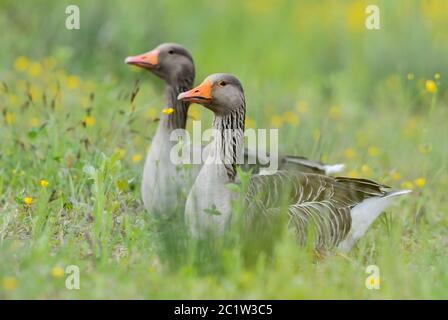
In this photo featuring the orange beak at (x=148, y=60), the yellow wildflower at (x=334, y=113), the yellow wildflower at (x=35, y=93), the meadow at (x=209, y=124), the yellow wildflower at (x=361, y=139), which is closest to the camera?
the meadow at (x=209, y=124)

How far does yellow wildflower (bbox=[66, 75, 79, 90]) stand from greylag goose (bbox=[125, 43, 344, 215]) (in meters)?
2.88

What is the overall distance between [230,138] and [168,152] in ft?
2.88

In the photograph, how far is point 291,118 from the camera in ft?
31.1

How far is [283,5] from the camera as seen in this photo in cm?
1404

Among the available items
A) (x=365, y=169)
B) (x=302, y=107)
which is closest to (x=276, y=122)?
(x=302, y=107)

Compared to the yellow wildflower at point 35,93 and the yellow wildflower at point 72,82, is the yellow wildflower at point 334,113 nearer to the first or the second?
the yellow wildflower at point 72,82

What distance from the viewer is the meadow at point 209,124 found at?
501 centimetres

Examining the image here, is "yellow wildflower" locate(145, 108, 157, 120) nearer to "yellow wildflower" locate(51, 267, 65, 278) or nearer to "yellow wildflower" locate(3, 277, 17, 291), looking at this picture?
"yellow wildflower" locate(51, 267, 65, 278)

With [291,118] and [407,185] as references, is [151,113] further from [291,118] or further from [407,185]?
[407,185]

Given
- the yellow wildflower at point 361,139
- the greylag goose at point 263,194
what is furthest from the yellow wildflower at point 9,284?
the yellow wildflower at point 361,139

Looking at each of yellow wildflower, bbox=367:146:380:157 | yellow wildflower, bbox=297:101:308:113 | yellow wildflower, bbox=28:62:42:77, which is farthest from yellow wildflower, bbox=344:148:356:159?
yellow wildflower, bbox=28:62:42:77

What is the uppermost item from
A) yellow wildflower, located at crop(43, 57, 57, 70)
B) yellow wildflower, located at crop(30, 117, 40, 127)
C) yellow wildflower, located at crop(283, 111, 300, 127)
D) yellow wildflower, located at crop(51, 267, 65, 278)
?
yellow wildflower, located at crop(43, 57, 57, 70)

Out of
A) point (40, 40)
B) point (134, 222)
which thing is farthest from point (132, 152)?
point (40, 40)

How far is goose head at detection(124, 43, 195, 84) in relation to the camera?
7195mm
